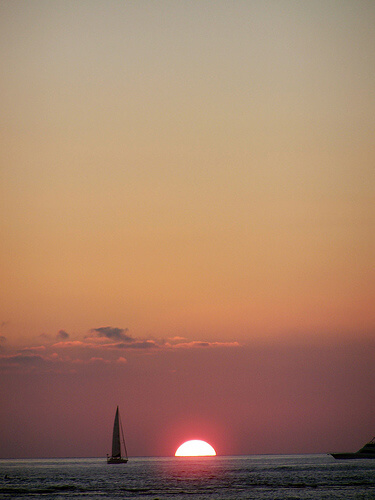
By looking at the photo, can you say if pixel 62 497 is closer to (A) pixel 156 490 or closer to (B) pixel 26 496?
(B) pixel 26 496

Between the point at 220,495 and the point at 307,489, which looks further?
the point at 307,489

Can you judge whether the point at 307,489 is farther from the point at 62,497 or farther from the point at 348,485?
the point at 62,497

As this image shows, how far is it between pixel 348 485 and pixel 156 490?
132ft

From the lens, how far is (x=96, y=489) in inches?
5876

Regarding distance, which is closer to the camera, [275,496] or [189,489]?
[275,496]

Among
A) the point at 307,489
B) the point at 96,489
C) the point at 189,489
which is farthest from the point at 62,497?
the point at 307,489

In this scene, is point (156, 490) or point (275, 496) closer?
point (275, 496)

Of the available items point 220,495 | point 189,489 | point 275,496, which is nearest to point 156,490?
point 189,489

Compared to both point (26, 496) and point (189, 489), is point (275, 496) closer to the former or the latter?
point (189, 489)

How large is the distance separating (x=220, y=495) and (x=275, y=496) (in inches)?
416

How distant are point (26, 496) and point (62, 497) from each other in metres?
7.07

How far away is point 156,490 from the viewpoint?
146m

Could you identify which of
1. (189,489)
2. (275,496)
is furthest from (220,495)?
(189,489)

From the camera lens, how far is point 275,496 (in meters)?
126
